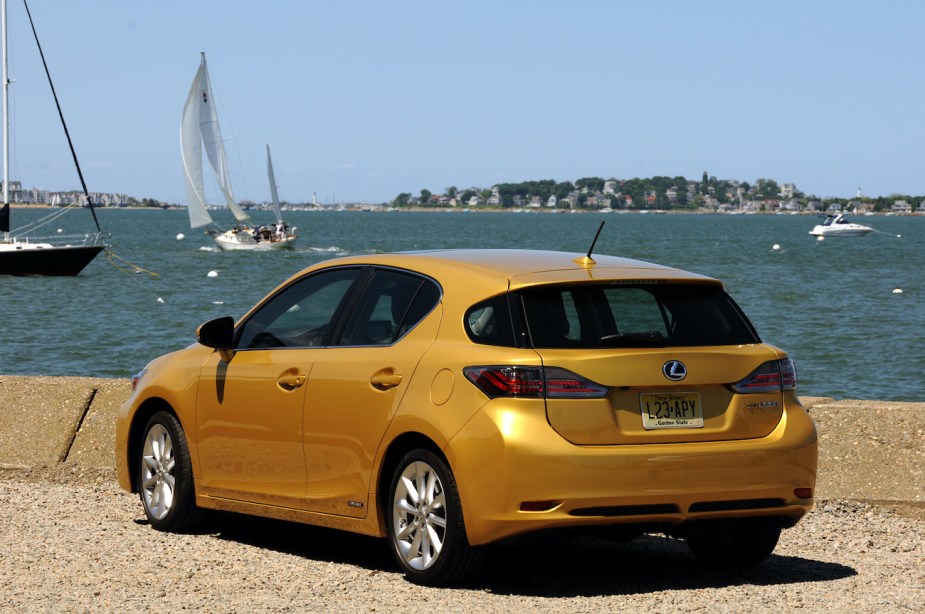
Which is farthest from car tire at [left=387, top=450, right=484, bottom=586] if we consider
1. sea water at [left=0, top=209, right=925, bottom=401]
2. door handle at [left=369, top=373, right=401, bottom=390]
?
sea water at [left=0, top=209, right=925, bottom=401]

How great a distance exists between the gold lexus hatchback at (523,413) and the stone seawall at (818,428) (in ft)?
5.77

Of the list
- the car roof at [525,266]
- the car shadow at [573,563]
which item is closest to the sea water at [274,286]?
the car shadow at [573,563]

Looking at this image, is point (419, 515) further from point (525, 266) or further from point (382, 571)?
point (525, 266)

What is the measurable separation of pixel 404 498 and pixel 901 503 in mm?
3230

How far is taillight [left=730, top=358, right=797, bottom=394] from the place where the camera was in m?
6.13

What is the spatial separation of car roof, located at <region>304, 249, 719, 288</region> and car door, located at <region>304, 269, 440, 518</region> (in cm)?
8

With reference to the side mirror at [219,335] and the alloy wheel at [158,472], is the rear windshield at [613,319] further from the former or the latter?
the alloy wheel at [158,472]

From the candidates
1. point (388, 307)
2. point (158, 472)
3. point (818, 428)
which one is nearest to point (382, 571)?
point (388, 307)

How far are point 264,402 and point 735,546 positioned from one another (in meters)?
2.32

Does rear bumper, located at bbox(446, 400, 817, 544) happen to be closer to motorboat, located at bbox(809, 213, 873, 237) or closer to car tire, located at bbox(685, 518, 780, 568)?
car tire, located at bbox(685, 518, 780, 568)

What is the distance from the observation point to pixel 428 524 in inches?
244

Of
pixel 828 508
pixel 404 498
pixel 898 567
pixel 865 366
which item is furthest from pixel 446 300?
pixel 865 366

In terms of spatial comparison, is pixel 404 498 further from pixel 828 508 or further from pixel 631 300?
pixel 828 508

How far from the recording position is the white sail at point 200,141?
8069 centimetres
